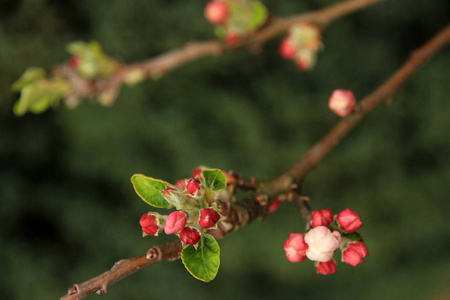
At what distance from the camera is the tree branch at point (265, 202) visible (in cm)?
43

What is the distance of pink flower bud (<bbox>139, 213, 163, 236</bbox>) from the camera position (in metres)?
0.48

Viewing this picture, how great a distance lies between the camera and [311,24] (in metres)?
0.90

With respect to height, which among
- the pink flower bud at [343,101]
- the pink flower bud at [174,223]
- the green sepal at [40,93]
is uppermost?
the green sepal at [40,93]

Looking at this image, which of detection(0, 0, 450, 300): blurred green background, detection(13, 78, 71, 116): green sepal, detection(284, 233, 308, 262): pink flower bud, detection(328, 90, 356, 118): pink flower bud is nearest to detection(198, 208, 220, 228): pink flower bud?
detection(284, 233, 308, 262): pink flower bud

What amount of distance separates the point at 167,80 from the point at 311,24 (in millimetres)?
462

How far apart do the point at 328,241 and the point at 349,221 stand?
42 millimetres

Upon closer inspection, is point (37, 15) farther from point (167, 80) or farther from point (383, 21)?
point (383, 21)

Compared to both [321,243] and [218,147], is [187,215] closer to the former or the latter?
[321,243]

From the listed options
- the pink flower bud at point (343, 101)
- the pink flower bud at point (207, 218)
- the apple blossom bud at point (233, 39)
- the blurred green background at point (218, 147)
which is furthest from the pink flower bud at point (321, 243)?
the blurred green background at point (218, 147)

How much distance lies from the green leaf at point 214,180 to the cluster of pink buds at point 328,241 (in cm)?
10

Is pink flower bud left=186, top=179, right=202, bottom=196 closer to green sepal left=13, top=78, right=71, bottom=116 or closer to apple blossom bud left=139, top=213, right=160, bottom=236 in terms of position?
apple blossom bud left=139, top=213, right=160, bottom=236

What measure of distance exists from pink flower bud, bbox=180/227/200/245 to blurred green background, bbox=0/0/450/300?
2.46 feet

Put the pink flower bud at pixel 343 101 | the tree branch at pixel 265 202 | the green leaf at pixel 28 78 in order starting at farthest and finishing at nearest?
the green leaf at pixel 28 78 < the pink flower bud at pixel 343 101 < the tree branch at pixel 265 202

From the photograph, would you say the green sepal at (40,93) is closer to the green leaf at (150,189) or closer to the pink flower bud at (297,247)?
the green leaf at (150,189)
